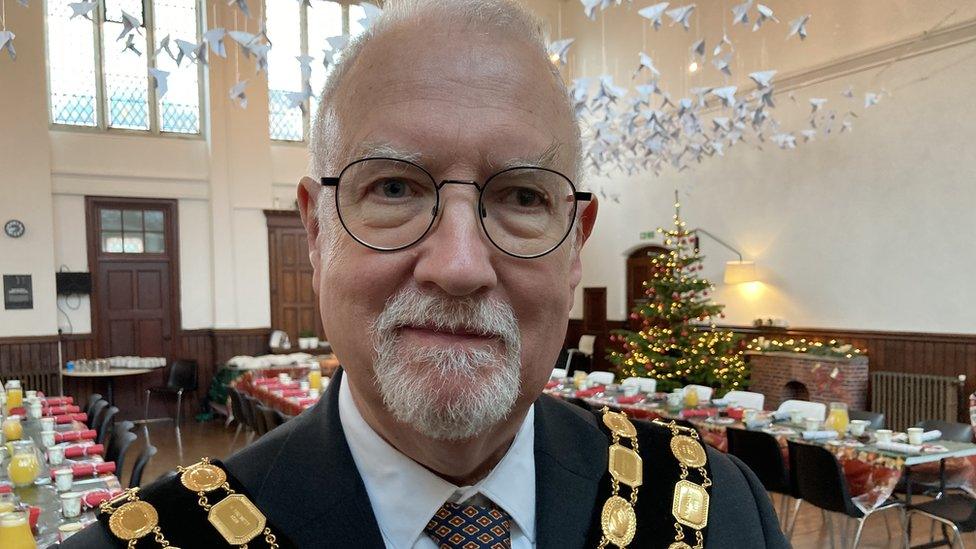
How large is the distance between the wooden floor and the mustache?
5.13m

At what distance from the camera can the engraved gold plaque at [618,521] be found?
3.57 feet

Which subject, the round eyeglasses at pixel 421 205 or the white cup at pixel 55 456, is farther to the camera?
the white cup at pixel 55 456

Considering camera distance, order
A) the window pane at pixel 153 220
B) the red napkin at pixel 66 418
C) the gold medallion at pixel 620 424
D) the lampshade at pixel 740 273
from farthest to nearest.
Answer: the window pane at pixel 153 220
the lampshade at pixel 740 273
the red napkin at pixel 66 418
the gold medallion at pixel 620 424

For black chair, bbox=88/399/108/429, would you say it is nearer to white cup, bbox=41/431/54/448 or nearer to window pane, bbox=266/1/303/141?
white cup, bbox=41/431/54/448

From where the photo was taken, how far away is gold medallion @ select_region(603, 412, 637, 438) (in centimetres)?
129

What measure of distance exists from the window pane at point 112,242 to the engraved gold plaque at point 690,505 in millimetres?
11454

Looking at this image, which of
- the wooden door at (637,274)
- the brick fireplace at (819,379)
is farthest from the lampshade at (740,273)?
the wooden door at (637,274)

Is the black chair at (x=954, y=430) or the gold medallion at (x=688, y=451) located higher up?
the gold medallion at (x=688, y=451)

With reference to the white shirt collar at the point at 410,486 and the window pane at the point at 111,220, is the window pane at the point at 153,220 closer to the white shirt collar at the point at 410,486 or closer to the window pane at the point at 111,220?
the window pane at the point at 111,220

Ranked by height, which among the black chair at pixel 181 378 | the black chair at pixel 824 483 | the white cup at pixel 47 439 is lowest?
the black chair at pixel 181 378

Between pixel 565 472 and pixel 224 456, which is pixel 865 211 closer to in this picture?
pixel 224 456

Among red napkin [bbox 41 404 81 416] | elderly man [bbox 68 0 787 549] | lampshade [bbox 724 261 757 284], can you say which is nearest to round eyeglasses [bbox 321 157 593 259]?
elderly man [bbox 68 0 787 549]

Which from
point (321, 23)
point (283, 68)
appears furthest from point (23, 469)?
point (321, 23)

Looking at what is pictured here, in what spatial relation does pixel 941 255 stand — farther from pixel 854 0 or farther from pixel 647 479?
→ pixel 647 479
